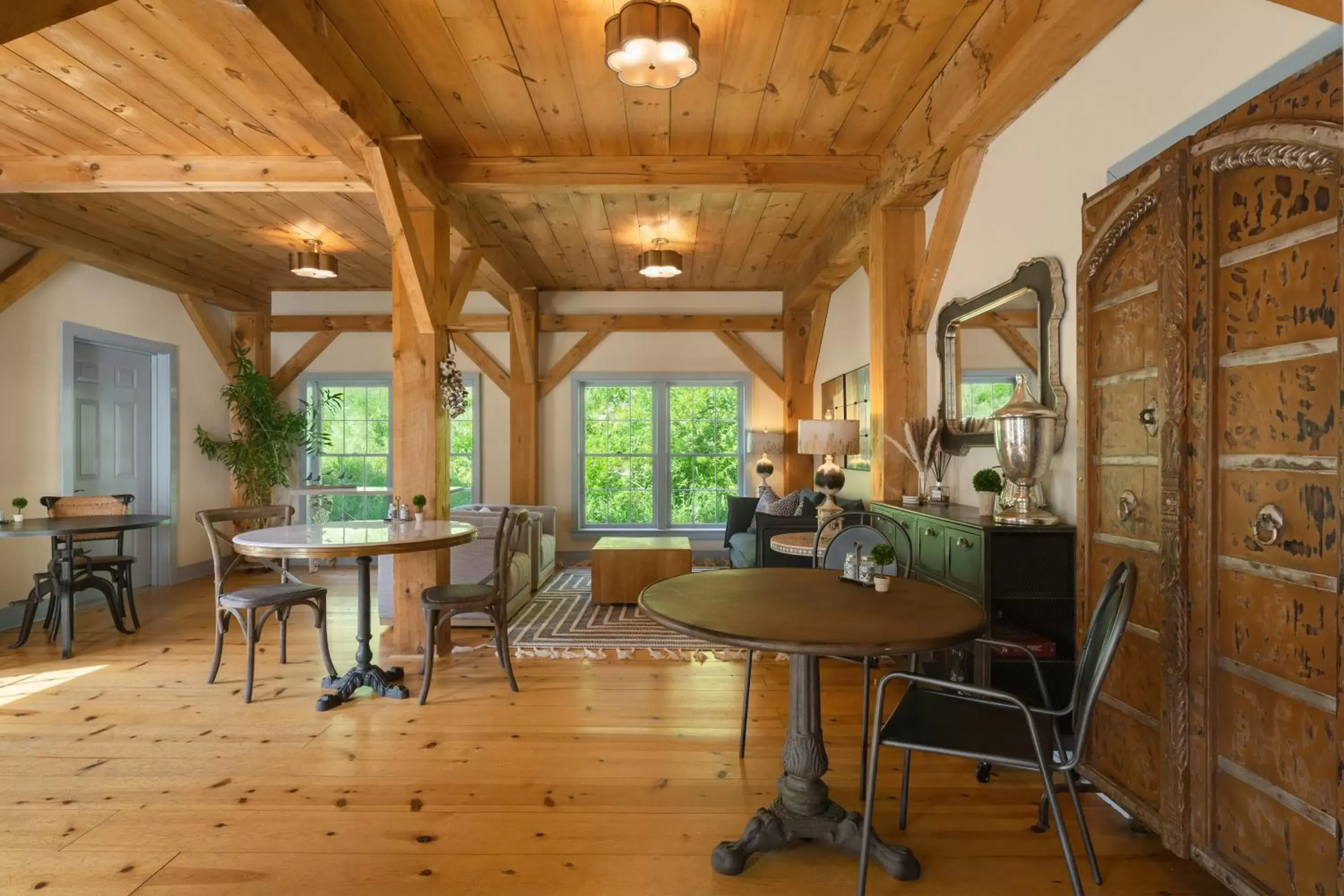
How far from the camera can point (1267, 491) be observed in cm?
162

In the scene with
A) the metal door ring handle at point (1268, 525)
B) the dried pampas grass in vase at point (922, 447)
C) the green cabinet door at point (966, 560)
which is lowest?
the green cabinet door at point (966, 560)

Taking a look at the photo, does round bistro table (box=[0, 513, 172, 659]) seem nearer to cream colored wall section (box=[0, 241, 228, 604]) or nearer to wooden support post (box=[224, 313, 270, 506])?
cream colored wall section (box=[0, 241, 228, 604])

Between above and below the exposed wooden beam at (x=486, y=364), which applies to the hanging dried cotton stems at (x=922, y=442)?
below

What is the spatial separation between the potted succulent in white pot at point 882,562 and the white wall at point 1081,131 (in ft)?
3.06

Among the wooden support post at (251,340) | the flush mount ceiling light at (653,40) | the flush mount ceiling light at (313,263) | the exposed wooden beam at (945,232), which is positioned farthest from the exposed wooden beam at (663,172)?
the wooden support post at (251,340)

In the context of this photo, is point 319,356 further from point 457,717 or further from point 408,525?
point 457,717

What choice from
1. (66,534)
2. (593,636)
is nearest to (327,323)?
(66,534)

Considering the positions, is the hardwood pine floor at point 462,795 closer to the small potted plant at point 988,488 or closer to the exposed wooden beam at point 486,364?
the small potted plant at point 988,488

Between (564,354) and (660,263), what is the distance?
2379mm

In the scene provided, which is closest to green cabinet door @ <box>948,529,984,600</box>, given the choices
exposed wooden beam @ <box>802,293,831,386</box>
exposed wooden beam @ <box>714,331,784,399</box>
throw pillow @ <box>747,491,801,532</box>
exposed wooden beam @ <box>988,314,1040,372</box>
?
exposed wooden beam @ <box>988,314,1040,372</box>

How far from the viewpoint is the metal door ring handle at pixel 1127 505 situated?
2.11 meters

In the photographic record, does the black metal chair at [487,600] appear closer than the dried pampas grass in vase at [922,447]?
Yes

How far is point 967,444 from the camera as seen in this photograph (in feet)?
11.6

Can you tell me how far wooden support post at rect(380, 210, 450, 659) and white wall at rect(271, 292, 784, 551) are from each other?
11.5 ft
